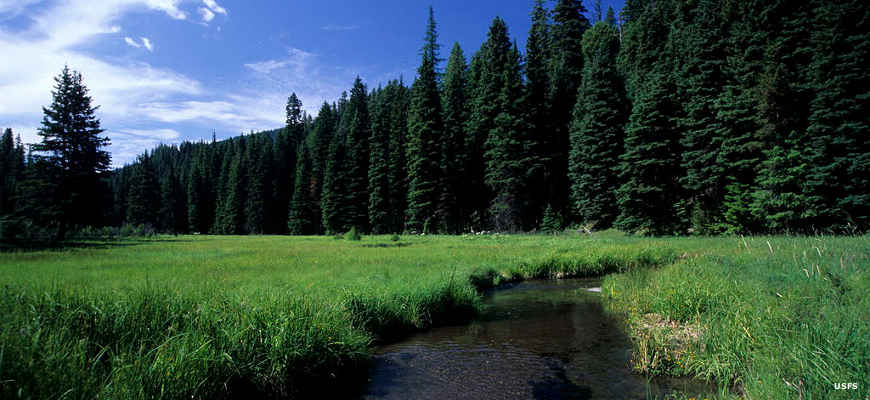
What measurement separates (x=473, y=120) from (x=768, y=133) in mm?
28518

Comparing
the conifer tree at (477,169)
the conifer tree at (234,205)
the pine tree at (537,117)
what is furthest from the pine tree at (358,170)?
the conifer tree at (234,205)

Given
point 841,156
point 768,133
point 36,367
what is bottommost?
point 36,367

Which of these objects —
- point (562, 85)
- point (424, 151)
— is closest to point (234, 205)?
point (424, 151)

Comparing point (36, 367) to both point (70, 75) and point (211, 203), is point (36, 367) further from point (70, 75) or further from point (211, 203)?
point (211, 203)

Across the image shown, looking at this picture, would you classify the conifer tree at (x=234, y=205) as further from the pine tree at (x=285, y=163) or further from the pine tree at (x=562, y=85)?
the pine tree at (x=562, y=85)

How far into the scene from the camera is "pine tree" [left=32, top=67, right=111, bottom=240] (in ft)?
100.0

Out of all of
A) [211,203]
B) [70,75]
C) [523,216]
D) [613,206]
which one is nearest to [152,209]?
[211,203]

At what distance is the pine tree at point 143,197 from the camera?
68.1 m

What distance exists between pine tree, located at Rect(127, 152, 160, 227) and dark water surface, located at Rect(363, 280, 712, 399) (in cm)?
7810

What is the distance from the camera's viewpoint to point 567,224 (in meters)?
40.3

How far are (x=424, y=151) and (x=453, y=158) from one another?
353cm

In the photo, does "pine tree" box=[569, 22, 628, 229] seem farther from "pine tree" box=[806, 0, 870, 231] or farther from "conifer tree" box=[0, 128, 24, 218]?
"conifer tree" box=[0, 128, 24, 218]

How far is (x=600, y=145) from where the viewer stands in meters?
35.4

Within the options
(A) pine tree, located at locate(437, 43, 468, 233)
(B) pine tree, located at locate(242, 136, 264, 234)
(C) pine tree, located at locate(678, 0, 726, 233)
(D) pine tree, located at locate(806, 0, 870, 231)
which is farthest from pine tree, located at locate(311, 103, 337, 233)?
(D) pine tree, located at locate(806, 0, 870, 231)
